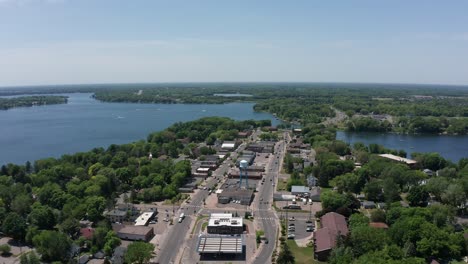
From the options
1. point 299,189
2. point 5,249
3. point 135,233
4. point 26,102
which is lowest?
point 5,249

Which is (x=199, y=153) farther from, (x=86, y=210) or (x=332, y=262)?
(x=332, y=262)

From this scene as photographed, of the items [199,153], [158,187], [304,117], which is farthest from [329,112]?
[158,187]

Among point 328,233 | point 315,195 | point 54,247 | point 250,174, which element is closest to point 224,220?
point 328,233

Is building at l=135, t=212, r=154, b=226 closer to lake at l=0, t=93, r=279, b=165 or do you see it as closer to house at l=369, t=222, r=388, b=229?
house at l=369, t=222, r=388, b=229

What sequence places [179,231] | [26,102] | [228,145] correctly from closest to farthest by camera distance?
[179,231] < [228,145] < [26,102]

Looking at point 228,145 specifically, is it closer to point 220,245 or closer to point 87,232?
point 87,232

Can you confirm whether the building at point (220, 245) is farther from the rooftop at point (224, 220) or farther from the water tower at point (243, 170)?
the water tower at point (243, 170)

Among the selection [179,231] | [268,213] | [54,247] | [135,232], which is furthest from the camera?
[268,213]
